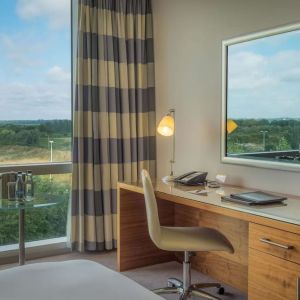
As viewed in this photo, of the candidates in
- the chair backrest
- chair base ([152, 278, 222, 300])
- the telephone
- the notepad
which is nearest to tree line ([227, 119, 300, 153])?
the telephone

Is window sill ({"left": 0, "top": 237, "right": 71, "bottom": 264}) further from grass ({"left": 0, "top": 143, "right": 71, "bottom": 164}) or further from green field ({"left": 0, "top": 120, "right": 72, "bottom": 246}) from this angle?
grass ({"left": 0, "top": 143, "right": 71, "bottom": 164})

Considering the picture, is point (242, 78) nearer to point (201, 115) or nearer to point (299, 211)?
point (201, 115)

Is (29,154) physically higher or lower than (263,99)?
lower

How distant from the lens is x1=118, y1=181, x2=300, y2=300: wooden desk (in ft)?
6.77

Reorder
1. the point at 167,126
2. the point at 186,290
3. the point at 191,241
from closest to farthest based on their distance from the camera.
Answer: the point at 191,241 < the point at 186,290 < the point at 167,126

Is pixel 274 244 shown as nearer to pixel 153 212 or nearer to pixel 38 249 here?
pixel 153 212

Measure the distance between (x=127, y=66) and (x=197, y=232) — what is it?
5.94 feet

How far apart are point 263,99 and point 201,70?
727 mm

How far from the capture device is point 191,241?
266 cm

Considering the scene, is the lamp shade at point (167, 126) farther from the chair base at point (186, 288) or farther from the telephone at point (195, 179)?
the chair base at point (186, 288)

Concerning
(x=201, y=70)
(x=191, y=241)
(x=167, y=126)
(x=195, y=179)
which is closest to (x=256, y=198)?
(x=191, y=241)

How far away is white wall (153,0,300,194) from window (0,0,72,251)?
886mm

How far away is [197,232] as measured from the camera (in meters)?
2.79

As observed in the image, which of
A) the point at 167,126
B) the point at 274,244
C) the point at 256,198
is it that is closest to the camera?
the point at 274,244
